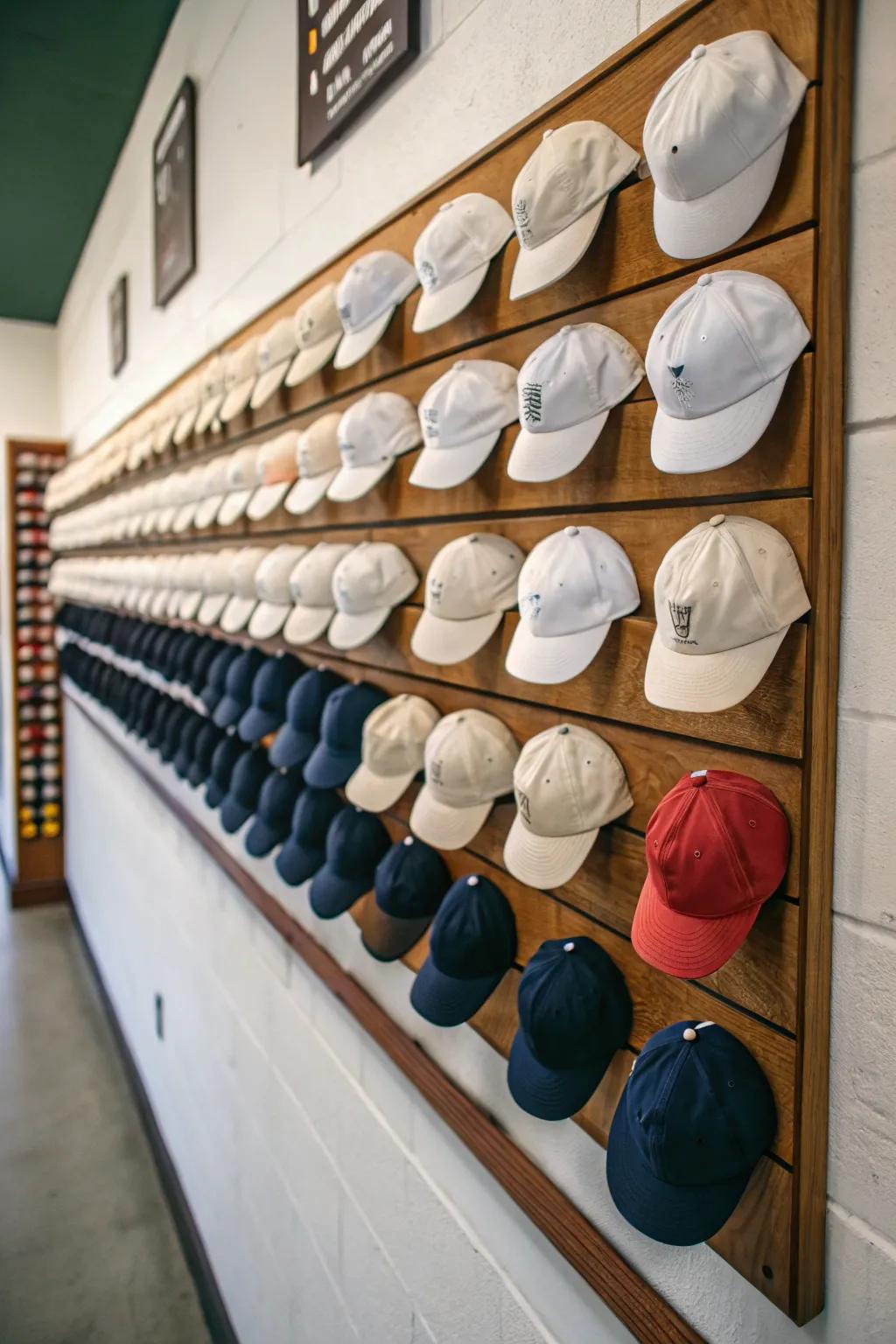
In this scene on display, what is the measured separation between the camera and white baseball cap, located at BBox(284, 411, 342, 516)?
1595 mm

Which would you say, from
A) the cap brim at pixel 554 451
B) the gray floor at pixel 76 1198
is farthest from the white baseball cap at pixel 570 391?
the gray floor at pixel 76 1198

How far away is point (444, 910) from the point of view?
120cm

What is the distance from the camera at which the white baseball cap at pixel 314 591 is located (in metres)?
1.60

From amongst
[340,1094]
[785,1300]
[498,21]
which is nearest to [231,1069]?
[340,1094]

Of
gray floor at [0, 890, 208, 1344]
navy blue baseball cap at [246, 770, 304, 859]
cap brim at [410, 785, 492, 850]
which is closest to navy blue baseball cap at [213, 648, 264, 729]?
navy blue baseball cap at [246, 770, 304, 859]

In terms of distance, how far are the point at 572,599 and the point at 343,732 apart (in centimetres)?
66

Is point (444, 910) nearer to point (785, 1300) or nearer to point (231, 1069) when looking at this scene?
point (785, 1300)

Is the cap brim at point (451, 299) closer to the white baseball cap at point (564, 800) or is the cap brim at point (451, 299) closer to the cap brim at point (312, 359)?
the cap brim at point (312, 359)

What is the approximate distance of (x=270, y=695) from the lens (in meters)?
1.86

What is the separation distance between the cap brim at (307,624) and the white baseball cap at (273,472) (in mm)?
287

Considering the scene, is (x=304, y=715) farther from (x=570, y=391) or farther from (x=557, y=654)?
(x=570, y=391)

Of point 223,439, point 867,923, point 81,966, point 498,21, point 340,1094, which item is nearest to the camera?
point 867,923

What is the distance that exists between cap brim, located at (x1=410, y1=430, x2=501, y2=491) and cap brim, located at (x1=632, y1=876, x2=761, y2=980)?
1.91 feet

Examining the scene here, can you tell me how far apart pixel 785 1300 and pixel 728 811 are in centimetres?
43
